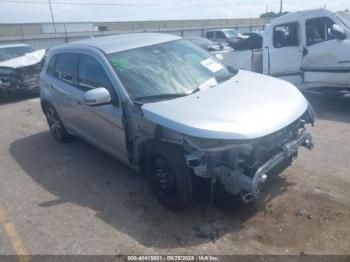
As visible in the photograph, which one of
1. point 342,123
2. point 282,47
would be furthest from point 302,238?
point 282,47

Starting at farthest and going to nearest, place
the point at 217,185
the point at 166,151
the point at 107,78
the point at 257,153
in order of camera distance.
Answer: the point at 107,78
the point at 217,185
the point at 166,151
the point at 257,153

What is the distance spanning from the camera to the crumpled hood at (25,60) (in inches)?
440

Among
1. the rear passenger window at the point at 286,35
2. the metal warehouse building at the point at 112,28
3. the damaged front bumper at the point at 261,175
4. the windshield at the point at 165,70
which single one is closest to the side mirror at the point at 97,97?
the windshield at the point at 165,70

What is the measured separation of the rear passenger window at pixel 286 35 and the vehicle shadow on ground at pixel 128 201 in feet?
15.9

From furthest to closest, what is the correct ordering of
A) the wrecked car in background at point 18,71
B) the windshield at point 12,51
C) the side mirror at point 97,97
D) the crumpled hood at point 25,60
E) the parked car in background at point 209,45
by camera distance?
the windshield at point 12,51 → the parked car in background at point 209,45 → the crumpled hood at point 25,60 → the wrecked car in background at point 18,71 → the side mirror at point 97,97

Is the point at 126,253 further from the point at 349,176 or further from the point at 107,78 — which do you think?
the point at 349,176

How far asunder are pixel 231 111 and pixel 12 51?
11109 mm

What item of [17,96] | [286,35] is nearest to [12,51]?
[17,96]

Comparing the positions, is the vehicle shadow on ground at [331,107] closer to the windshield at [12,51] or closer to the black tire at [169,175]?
the black tire at [169,175]

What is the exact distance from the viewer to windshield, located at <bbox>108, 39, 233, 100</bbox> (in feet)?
13.3

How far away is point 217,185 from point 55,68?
145 inches

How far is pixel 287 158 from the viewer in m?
3.78

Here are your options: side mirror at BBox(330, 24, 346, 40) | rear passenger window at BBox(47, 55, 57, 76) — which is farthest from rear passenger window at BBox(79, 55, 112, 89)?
side mirror at BBox(330, 24, 346, 40)

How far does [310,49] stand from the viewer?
7680mm
